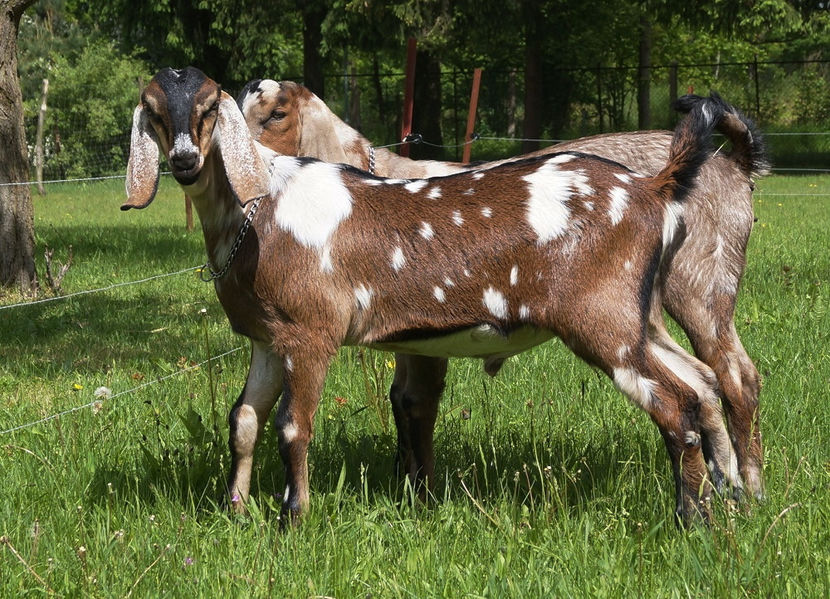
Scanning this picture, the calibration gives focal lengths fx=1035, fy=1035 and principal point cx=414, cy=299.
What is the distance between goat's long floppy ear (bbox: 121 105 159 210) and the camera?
11.4ft

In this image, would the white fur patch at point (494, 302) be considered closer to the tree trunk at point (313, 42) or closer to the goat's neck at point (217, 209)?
the goat's neck at point (217, 209)

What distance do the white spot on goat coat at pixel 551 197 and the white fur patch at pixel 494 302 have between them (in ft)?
0.79

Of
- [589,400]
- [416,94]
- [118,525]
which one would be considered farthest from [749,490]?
[416,94]

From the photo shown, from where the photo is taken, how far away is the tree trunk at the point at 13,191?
28.4 feet

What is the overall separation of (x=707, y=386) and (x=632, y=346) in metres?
0.44

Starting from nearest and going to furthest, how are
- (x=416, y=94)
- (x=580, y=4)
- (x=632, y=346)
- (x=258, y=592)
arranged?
(x=258, y=592) < (x=632, y=346) < (x=416, y=94) < (x=580, y=4)

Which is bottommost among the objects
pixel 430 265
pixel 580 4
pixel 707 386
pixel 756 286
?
pixel 756 286

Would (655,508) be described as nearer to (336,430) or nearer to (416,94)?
(336,430)

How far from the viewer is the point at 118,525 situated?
3.66 m

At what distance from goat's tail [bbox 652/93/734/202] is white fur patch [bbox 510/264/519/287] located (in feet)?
1.97

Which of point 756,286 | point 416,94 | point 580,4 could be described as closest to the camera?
point 756,286

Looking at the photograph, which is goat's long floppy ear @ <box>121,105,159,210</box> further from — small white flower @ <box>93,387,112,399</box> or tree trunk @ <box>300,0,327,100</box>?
tree trunk @ <box>300,0,327,100</box>

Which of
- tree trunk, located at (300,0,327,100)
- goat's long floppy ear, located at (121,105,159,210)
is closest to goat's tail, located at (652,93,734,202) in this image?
goat's long floppy ear, located at (121,105,159,210)

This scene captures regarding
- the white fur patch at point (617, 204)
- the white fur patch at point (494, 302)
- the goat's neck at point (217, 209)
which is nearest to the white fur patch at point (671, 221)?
the white fur patch at point (617, 204)
